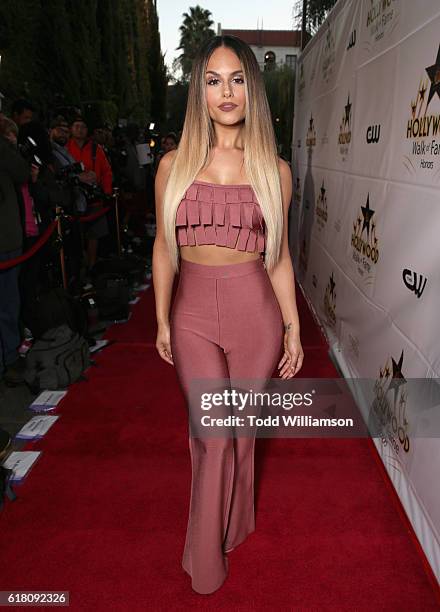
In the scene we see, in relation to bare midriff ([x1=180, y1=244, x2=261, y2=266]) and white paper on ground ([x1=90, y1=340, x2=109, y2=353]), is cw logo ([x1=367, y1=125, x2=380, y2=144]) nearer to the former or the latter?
bare midriff ([x1=180, y1=244, x2=261, y2=266])

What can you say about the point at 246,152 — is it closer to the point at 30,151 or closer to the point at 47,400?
the point at 47,400

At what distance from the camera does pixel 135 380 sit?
3922mm

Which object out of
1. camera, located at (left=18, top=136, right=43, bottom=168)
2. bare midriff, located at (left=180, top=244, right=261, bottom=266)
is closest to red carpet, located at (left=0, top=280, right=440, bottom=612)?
bare midriff, located at (left=180, top=244, right=261, bottom=266)

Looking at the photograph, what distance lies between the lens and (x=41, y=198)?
14.6ft

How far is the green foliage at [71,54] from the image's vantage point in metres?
9.27

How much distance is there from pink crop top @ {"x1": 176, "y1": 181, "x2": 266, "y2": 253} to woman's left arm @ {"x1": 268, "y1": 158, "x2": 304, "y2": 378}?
0.17 meters

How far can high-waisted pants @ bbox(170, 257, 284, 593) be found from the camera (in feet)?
6.04

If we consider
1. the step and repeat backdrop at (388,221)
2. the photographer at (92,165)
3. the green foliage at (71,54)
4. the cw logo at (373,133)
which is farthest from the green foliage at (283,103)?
the cw logo at (373,133)

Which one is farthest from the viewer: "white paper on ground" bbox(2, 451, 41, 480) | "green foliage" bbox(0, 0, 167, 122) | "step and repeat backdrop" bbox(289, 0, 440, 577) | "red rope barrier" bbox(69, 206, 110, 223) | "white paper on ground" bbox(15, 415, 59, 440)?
"green foliage" bbox(0, 0, 167, 122)

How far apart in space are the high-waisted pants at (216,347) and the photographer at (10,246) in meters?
2.30

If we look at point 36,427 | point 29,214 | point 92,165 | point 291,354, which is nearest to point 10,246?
point 29,214

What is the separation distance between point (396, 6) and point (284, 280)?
75.2 inches

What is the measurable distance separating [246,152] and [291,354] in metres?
0.84

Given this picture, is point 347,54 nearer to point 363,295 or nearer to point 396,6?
point 396,6
